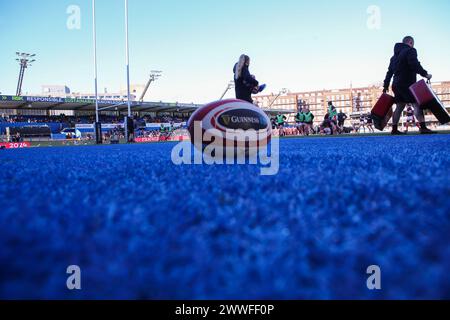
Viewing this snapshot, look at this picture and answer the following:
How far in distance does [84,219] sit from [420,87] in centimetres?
770

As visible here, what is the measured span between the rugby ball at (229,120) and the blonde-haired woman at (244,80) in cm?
265

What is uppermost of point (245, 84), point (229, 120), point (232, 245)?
point (245, 84)

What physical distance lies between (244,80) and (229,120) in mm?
3075

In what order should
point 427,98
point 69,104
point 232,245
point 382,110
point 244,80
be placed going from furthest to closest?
1. point 69,104
2. point 382,110
3. point 427,98
4. point 244,80
5. point 232,245

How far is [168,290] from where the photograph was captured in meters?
0.54

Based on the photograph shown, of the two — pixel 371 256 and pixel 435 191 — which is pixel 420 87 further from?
pixel 371 256

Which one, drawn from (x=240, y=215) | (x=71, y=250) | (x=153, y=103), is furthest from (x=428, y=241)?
(x=153, y=103)

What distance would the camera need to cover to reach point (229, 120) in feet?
9.09

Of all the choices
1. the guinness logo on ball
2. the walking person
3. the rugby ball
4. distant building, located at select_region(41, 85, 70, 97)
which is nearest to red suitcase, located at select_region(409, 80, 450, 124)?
the walking person

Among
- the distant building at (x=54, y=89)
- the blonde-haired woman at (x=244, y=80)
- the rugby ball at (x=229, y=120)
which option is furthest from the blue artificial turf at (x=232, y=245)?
the distant building at (x=54, y=89)

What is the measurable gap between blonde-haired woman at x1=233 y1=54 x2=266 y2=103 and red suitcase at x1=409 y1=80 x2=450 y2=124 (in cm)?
359

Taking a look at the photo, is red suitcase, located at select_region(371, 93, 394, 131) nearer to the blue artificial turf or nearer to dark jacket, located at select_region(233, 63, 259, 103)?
dark jacket, located at select_region(233, 63, 259, 103)

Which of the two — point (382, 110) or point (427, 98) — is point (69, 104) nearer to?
point (382, 110)

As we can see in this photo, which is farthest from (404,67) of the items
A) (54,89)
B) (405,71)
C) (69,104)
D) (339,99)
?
(54,89)
